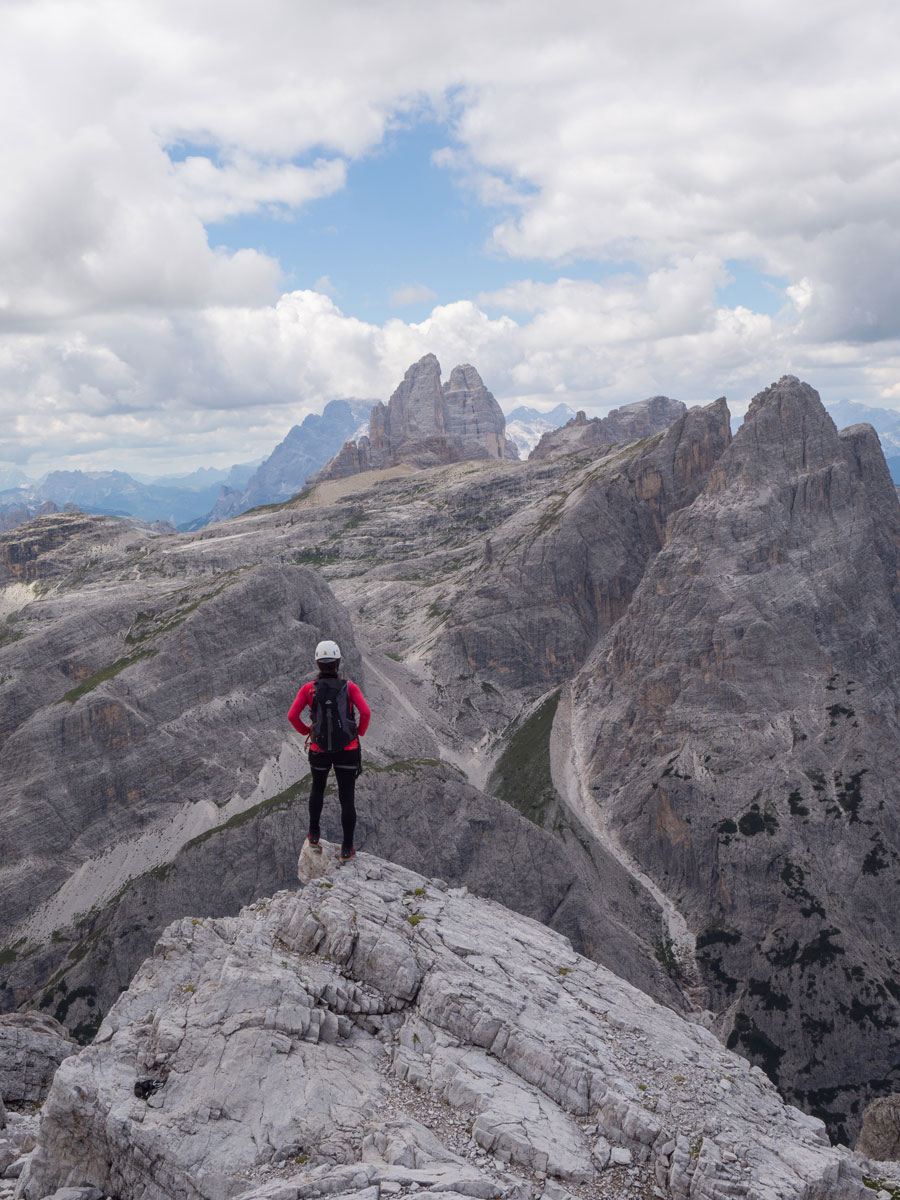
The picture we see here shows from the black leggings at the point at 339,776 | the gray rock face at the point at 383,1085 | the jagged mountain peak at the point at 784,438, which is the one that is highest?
the jagged mountain peak at the point at 784,438

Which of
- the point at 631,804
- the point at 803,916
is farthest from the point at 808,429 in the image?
the point at 803,916

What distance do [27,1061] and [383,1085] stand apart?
24468mm

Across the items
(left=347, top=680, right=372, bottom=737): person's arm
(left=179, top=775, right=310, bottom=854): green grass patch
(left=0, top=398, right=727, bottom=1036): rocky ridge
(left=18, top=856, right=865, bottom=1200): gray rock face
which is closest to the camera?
(left=18, top=856, right=865, bottom=1200): gray rock face

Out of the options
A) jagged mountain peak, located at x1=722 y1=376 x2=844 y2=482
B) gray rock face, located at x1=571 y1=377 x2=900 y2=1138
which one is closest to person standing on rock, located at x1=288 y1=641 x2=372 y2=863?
gray rock face, located at x1=571 y1=377 x2=900 y2=1138

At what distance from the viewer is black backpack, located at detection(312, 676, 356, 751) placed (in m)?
24.5

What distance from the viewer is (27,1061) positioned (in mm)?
34781

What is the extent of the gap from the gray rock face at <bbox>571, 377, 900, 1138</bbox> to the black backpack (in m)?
113

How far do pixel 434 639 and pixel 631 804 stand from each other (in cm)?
6710

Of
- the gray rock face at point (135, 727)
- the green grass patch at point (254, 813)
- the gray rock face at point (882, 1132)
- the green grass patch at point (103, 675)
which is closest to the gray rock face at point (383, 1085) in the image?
the gray rock face at point (882, 1132)

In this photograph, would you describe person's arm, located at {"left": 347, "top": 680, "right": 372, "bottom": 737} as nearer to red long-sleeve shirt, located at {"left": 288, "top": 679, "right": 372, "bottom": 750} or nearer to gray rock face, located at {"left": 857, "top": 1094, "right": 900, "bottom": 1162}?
red long-sleeve shirt, located at {"left": 288, "top": 679, "right": 372, "bottom": 750}

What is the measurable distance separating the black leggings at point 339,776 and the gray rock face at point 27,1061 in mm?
19706

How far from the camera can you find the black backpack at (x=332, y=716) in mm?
24484

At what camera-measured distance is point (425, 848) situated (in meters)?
101

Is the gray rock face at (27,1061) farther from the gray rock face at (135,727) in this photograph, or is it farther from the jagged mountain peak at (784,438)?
the jagged mountain peak at (784,438)
